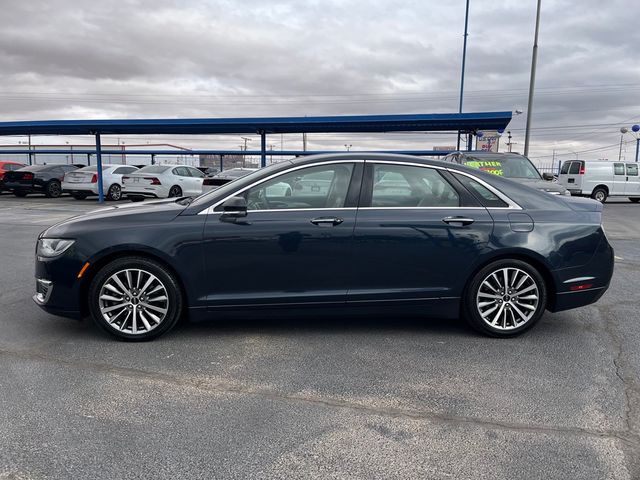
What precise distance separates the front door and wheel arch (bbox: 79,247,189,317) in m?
0.26

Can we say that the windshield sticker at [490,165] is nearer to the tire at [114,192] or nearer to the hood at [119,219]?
the hood at [119,219]

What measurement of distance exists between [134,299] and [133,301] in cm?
2

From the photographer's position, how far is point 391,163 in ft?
14.5

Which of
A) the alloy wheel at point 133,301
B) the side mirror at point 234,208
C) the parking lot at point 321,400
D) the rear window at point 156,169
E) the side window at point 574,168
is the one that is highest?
the side window at point 574,168

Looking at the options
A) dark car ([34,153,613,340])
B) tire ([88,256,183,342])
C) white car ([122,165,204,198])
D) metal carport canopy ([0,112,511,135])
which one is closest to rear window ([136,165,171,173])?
white car ([122,165,204,198])

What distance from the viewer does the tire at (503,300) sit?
4352 millimetres

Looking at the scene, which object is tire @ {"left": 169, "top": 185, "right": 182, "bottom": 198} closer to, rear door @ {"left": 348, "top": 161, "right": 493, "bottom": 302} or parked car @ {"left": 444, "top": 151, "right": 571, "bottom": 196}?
parked car @ {"left": 444, "top": 151, "right": 571, "bottom": 196}

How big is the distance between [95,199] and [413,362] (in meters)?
20.5

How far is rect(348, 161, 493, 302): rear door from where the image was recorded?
13.8ft

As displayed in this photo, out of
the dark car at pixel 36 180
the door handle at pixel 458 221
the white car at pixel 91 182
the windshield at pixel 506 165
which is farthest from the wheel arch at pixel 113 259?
the dark car at pixel 36 180

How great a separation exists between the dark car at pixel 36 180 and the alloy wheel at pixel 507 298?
848 inches

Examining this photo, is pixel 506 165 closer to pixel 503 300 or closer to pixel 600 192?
pixel 503 300

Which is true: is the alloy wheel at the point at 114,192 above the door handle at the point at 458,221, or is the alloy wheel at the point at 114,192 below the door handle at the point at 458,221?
below

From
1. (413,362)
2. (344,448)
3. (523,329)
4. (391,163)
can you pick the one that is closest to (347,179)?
(391,163)
